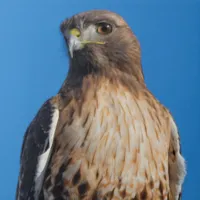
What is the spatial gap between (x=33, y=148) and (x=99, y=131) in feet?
0.68

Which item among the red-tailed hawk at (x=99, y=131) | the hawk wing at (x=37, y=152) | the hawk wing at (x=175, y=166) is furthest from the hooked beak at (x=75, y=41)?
the hawk wing at (x=175, y=166)

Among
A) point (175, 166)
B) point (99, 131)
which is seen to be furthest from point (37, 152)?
point (175, 166)

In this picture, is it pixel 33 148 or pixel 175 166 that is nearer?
pixel 33 148

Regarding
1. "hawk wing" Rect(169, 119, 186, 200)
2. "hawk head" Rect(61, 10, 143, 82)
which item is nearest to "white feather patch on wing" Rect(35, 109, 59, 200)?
"hawk head" Rect(61, 10, 143, 82)

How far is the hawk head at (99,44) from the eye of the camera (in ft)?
4.42

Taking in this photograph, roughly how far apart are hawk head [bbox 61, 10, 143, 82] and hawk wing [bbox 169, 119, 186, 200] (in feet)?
0.70

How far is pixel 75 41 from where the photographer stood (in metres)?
1.34

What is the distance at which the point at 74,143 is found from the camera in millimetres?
1272

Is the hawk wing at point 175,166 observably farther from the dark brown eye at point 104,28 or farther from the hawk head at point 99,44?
the dark brown eye at point 104,28

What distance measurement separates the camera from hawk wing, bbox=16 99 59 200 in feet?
4.23

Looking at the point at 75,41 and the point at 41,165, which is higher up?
the point at 75,41

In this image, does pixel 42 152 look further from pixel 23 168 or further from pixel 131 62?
pixel 131 62

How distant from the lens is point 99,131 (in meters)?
1.27

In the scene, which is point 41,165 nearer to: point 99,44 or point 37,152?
point 37,152
